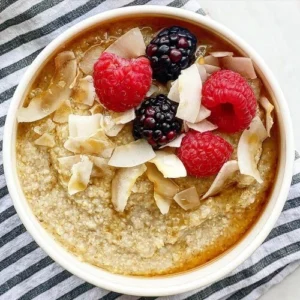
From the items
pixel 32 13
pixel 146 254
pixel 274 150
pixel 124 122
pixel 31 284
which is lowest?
pixel 31 284

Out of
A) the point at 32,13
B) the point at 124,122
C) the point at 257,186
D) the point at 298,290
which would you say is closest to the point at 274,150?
the point at 257,186

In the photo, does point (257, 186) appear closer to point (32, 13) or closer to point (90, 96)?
point (90, 96)

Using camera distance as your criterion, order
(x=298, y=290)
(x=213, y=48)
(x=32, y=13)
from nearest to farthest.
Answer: (x=213, y=48) → (x=32, y=13) → (x=298, y=290)

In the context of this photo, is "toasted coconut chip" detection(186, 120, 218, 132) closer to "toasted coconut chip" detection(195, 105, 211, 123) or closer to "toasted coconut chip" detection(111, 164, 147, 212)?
"toasted coconut chip" detection(195, 105, 211, 123)

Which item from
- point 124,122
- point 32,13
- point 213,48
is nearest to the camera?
point 124,122

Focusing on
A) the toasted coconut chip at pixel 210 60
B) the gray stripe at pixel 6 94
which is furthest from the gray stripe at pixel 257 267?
the gray stripe at pixel 6 94

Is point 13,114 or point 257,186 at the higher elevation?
point 13,114

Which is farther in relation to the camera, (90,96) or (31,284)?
(31,284)
